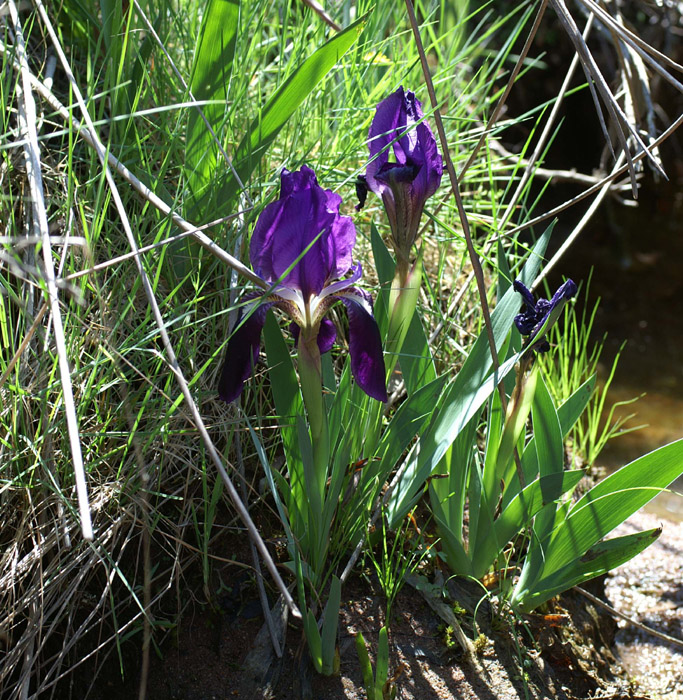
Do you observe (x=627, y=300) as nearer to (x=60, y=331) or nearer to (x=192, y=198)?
(x=192, y=198)

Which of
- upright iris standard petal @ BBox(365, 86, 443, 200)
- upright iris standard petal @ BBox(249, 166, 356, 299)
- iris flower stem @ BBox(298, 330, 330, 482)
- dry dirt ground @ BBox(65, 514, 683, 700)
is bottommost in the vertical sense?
dry dirt ground @ BBox(65, 514, 683, 700)

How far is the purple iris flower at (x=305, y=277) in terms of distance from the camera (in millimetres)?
926

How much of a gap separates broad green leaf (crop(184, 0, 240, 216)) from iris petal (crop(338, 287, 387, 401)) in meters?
0.38

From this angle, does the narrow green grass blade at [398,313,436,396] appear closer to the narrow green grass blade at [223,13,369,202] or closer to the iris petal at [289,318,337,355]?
the iris petal at [289,318,337,355]

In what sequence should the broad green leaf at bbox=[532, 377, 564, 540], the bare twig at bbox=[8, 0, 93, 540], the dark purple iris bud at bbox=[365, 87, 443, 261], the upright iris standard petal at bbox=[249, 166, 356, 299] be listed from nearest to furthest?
the bare twig at bbox=[8, 0, 93, 540] < the upright iris standard petal at bbox=[249, 166, 356, 299] < the dark purple iris bud at bbox=[365, 87, 443, 261] < the broad green leaf at bbox=[532, 377, 564, 540]

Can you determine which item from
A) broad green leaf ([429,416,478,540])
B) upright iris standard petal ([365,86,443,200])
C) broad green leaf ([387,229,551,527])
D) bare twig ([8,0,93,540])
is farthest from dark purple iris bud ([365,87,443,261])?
bare twig ([8,0,93,540])

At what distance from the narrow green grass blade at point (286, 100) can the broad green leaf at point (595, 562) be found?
84 centimetres

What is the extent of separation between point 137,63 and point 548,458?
1.08 meters

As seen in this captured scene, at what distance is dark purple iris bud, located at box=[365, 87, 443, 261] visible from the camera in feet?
3.38

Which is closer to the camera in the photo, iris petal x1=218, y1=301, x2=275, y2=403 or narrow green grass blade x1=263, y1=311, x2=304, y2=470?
iris petal x1=218, y1=301, x2=275, y2=403

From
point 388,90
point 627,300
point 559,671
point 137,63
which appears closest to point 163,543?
point 559,671

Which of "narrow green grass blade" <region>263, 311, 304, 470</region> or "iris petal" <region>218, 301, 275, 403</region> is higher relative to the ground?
"iris petal" <region>218, 301, 275, 403</region>

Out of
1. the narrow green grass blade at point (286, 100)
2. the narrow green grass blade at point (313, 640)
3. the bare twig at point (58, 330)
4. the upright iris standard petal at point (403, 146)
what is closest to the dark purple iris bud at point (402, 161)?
the upright iris standard petal at point (403, 146)

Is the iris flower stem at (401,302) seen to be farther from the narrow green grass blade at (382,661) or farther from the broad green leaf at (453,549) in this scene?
the narrow green grass blade at (382,661)
